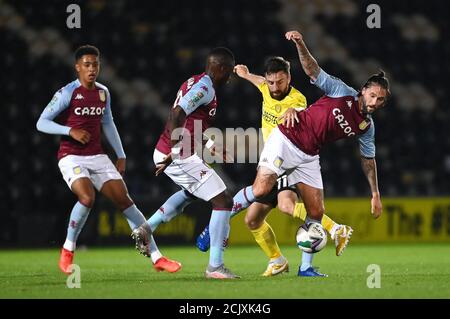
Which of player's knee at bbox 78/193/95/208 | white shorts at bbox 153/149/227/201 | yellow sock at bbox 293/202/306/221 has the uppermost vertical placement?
white shorts at bbox 153/149/227/201

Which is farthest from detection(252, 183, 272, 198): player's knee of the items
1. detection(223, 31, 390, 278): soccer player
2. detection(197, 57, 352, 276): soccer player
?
detection(197, 57, 352, 276): soccer player

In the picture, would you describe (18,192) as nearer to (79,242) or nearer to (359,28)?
(79,242)

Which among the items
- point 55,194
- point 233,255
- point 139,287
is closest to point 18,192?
point 55,194

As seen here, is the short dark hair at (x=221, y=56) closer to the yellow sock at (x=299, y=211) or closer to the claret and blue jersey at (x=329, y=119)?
the claret and blue jersey at (x=329, y=119)

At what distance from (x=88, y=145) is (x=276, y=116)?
1.67 m

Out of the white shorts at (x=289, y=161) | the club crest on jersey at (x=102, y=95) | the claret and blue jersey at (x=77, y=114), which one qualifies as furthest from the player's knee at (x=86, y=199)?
the white shorts at (x=289, y=161)

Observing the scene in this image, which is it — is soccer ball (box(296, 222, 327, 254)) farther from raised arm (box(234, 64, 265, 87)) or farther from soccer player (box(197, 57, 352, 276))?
raised arm (box(234, 64, 265, 87))

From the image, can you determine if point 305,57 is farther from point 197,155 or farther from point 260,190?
point 197,155

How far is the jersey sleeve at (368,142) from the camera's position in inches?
314

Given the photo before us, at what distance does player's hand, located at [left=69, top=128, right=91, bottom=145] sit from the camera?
25.1 ft

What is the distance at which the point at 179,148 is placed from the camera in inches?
307

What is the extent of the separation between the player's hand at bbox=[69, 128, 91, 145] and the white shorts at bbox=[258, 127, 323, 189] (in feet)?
4.80

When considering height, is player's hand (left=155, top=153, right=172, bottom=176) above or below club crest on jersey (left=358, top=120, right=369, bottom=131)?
below

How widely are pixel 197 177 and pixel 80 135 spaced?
40.3 inches
